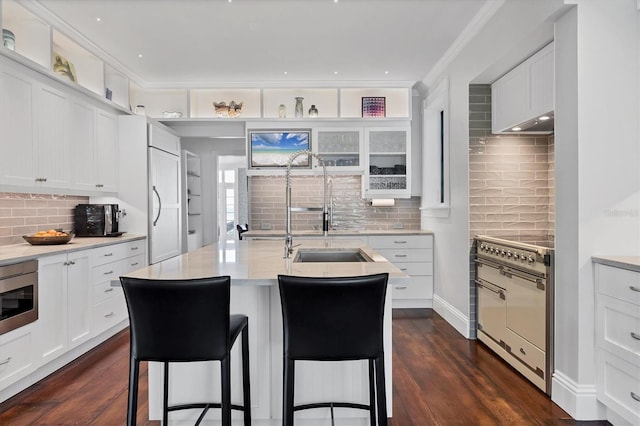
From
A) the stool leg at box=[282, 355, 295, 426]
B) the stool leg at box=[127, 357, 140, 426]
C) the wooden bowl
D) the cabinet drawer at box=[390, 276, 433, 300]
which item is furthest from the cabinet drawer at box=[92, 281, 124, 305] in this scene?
the cabinet drawer at box=[390, 276, 433, 300]

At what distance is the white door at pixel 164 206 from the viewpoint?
4.57 m

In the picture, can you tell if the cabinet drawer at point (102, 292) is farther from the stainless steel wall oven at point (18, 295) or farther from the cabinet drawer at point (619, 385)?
the cabinet drawer at point (619, 385)

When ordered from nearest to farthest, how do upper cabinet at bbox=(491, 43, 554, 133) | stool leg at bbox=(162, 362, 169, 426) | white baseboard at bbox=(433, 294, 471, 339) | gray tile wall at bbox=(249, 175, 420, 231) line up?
stool leg at bbox=(162, 362, 169, 426)
upper cabinet at bbox=(491, 43, 554, 133)
white baseboard at bbox=(433, 294, 471, 339)
gray tile wall at bbox=(249, 175, 420, 231)

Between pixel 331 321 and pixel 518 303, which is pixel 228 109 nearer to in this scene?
pixel 518 303

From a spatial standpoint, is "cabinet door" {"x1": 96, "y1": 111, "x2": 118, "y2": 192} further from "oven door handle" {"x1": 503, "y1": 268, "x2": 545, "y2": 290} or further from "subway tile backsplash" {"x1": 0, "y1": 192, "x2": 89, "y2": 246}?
"oven door handle" {"x1": 503, "y1": 268, "x2": 545, "y2": 290}

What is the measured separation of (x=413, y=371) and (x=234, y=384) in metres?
1.48

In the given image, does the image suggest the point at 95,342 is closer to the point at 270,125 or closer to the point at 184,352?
the point at 184,352

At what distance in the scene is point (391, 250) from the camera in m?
4.88

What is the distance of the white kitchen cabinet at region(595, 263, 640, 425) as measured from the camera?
1.97 metres

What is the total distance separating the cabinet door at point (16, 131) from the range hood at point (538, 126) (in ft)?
12.4

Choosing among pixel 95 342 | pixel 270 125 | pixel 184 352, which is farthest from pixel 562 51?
pixel 95 342

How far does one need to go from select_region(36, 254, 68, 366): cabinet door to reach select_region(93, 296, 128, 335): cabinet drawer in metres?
0.45

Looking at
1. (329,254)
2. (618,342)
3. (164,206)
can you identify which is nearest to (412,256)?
(329,254)

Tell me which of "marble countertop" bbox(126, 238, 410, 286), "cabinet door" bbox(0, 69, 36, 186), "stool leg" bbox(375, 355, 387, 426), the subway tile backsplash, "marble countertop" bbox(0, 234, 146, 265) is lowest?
"stool leg" bbox(375, 355, 387, 426)
